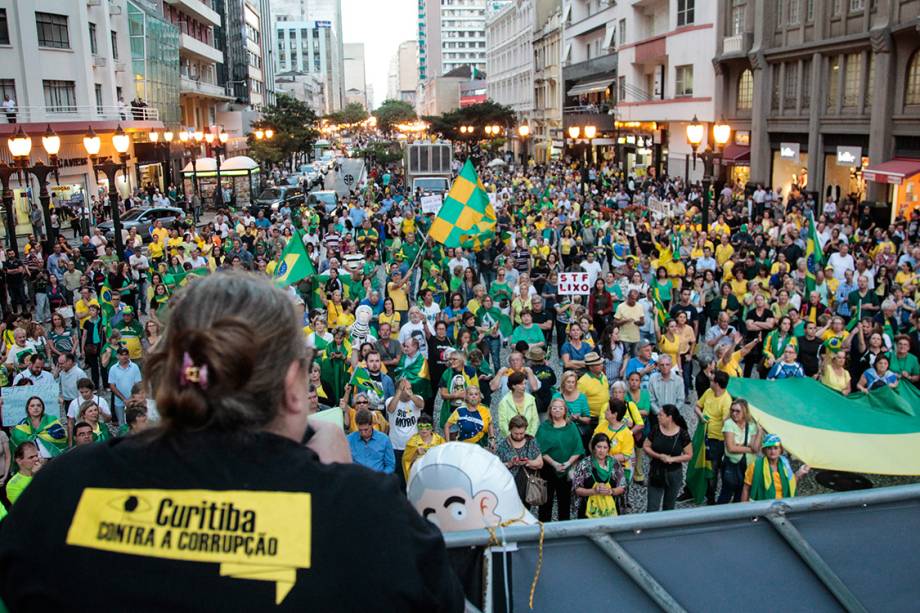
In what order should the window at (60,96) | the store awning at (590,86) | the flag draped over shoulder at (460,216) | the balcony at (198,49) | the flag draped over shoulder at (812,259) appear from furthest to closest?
the balcony at (198,49) → the store awning at (590,86) → the window at (60,96) → the flag draped over shoulder at (460,216) → the flag draped over shoulder at (812,259)

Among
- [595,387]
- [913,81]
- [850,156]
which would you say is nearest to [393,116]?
[850,156]

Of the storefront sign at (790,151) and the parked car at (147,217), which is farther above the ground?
the storefront sign at (790,151)

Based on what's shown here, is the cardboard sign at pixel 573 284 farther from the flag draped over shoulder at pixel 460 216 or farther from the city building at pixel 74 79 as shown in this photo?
the city building at pixel 74 79

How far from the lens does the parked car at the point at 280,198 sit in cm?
3851

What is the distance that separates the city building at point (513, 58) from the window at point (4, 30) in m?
50.6

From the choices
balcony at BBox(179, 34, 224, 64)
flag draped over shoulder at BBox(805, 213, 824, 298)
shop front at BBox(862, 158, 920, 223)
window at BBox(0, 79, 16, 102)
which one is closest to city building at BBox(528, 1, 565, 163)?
balcony at BBox(179, 34, 224, 64)

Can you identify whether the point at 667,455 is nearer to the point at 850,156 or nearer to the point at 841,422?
the point at 841,422

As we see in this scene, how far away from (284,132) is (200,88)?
30.5 feet

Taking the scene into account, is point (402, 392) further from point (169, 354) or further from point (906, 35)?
point (906, 35)

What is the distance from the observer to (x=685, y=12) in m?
44.1

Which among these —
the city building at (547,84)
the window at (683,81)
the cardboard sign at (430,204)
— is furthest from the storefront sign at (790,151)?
the city building at (547,84)

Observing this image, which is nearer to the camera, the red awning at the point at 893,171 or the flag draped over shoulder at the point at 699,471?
the flag draped over shoulder at the point at 699,471

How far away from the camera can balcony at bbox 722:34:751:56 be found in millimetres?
38250

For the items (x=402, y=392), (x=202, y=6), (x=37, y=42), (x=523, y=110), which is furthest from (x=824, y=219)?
(x=523, y=110)
